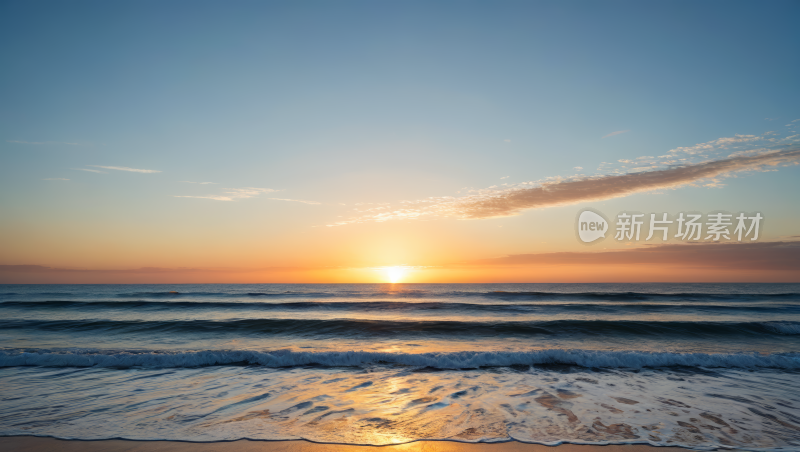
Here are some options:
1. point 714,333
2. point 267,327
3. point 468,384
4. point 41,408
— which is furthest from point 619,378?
point 267,327

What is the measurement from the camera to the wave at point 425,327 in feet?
49.1

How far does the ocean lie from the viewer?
5.10 meters

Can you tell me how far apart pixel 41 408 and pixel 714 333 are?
72.0 ft

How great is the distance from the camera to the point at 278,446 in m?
4.53

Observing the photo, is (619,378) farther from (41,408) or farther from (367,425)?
(41,408)

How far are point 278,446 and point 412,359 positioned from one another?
19.0 ft

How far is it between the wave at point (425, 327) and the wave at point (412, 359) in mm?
4618

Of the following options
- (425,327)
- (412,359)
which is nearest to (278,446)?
(412,359)

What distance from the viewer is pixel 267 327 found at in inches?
647

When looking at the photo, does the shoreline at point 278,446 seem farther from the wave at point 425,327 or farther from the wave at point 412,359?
the wave at point 425,327

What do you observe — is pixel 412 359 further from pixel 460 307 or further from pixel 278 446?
pixel 460 307

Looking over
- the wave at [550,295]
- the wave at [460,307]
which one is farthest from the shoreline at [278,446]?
the wave at [550,295]

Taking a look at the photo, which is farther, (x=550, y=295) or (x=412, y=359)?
(x=550, y=295)

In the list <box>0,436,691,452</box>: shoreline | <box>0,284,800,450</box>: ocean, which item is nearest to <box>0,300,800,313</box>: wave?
<box>0,284,800,450</box>: ocean
